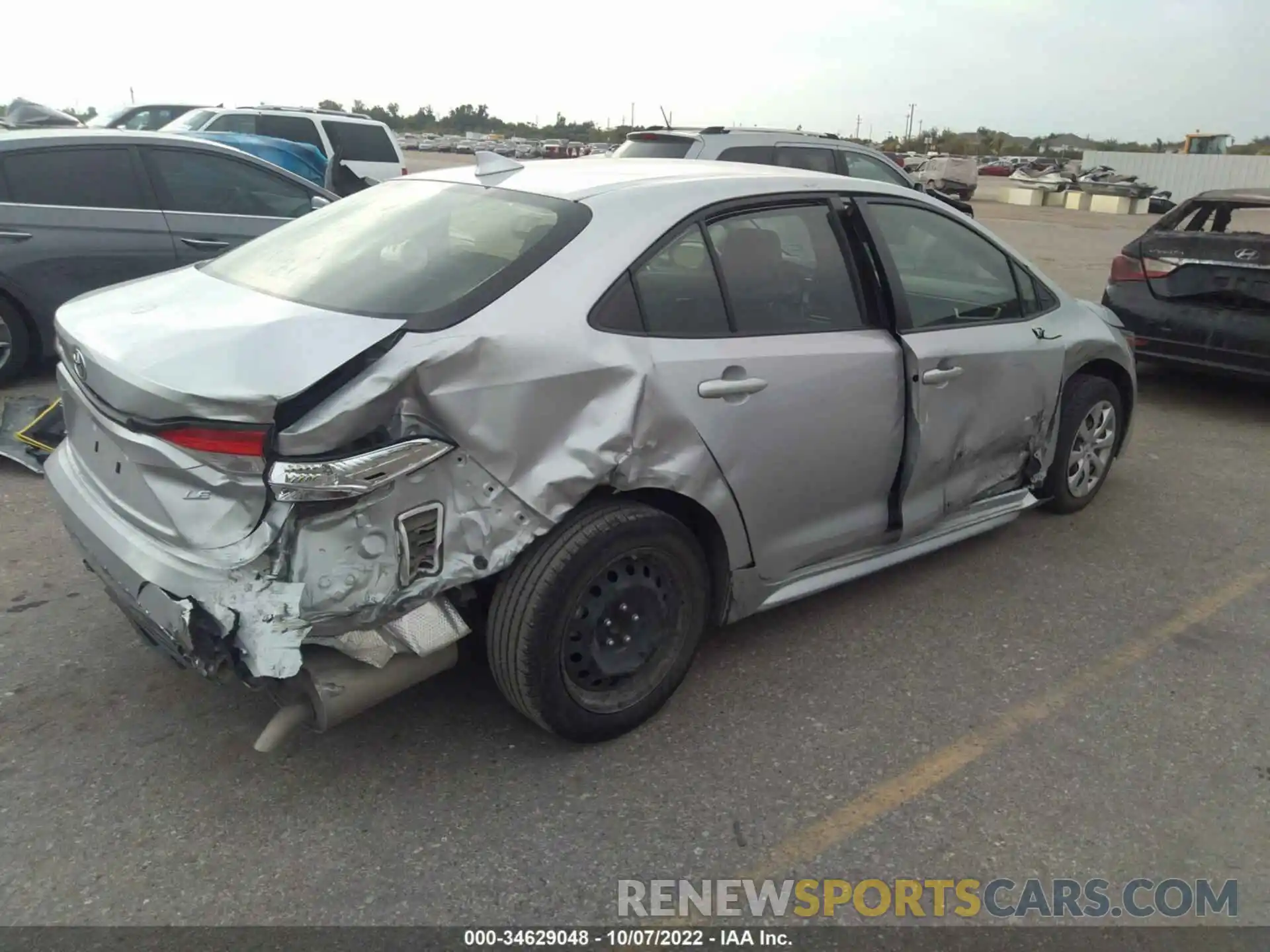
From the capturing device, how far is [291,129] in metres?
13.0

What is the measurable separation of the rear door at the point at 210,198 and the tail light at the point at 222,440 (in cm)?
467

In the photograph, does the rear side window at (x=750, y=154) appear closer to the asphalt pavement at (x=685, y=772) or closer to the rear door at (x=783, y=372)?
the rear door at (x=783, y=372)

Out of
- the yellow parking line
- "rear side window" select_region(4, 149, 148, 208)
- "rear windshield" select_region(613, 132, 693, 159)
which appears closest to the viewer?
the yellow parking line

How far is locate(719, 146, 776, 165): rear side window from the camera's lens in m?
8.04

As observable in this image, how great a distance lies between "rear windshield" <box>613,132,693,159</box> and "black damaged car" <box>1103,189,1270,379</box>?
3448 mm

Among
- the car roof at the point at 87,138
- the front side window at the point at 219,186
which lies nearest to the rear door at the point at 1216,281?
the front side window at the point at 219,186

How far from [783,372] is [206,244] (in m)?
4.94

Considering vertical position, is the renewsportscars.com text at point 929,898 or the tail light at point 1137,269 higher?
the tail light at point 1137,269

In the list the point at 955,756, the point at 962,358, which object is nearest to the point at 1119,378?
the point at 962,358

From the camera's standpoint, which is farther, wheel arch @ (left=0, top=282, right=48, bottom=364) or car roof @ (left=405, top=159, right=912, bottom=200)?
wheel arch @ (left=0, top=282, right=48, bottom=364)

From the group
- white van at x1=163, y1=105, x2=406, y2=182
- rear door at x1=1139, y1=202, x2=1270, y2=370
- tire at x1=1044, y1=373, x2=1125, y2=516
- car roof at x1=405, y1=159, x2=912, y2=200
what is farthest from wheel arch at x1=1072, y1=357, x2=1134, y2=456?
white van at x1=163, y1=105, x2=406, y2=182

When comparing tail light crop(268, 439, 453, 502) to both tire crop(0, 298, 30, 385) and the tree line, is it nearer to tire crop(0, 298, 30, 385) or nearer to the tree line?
tire crop(0, 298, 30, 385)

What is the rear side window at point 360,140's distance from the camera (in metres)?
13.1

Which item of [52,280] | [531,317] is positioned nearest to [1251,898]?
[531,317]
